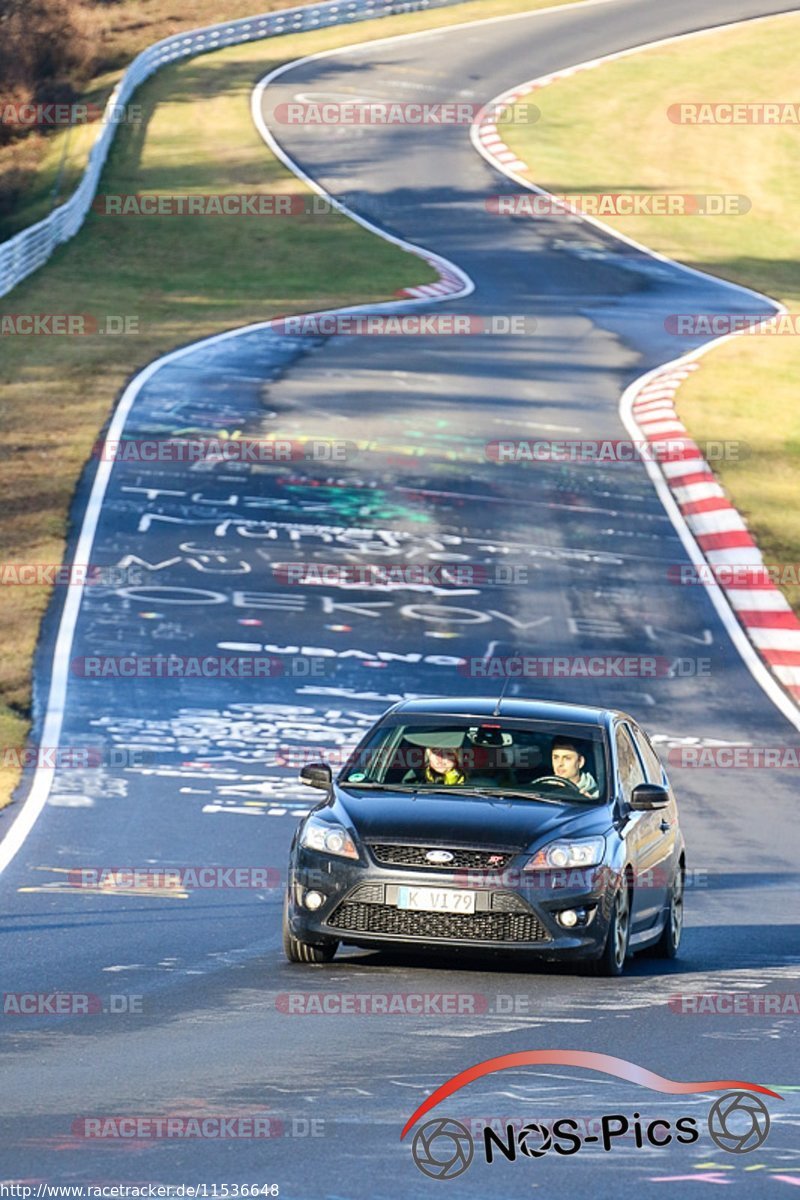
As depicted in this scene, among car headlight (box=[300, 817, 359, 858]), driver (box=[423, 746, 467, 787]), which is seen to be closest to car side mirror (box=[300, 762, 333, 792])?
car headlight (box=[300, 817, 359, 858])

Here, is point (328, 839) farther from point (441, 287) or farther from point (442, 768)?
point (441, 287)

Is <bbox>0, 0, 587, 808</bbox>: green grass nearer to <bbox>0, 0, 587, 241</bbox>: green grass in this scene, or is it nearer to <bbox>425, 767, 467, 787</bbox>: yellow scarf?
<bbox>0, 0, 587, 241</bbox>: green grass


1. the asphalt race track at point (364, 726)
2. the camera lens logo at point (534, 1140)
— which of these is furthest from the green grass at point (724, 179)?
the camera lens logo at point (534, 1140)

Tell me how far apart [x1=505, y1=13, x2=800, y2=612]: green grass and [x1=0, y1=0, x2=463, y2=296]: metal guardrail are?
10065mm

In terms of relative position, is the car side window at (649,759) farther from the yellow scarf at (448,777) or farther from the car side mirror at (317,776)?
the car side mirror at (317,776)

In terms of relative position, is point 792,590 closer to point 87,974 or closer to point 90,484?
point 90,484

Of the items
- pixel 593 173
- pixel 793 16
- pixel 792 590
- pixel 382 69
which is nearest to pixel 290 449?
pixel 792 590

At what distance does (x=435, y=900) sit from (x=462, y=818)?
55cm

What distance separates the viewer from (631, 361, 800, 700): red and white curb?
23609 mm

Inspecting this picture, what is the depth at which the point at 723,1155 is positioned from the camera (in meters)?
7.31

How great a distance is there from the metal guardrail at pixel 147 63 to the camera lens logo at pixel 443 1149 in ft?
115

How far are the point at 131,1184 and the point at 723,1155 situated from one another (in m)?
1.99

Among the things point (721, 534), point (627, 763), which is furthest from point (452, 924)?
point (721, 534)

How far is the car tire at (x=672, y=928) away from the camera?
40.4ft
